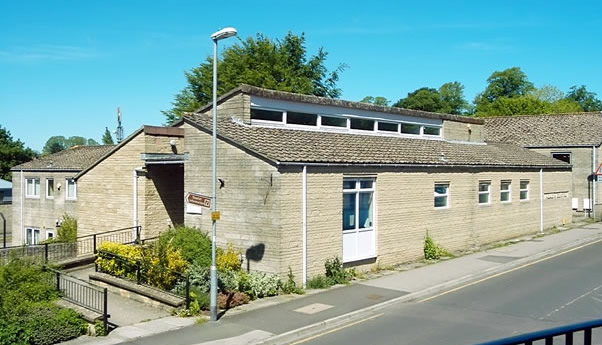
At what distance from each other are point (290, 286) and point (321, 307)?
1947 mm

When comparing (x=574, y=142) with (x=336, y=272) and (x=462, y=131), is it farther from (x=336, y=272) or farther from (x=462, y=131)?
(x=336, y=272)

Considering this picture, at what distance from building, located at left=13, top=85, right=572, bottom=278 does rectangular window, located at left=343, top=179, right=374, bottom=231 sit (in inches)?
1.5

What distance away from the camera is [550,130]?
40688mm

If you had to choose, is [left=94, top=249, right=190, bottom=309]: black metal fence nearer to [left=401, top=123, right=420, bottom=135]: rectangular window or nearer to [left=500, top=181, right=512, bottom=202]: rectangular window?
[left=401, top=123, right=420, bottom=135]: rectangular window

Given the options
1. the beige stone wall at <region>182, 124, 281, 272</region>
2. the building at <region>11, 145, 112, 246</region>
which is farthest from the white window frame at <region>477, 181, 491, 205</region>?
the building at <region>11, 145, 112, 246</region>

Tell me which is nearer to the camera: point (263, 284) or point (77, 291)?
point (263, 284)

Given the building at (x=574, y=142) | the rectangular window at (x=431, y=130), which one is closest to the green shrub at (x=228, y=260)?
the rectangular window at (x=431, y=130)

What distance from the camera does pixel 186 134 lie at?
2009 cm

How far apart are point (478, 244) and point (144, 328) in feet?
54.5

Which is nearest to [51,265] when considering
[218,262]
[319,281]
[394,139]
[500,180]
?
[218,262]

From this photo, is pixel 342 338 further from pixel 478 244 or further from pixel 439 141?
pixel 439 141

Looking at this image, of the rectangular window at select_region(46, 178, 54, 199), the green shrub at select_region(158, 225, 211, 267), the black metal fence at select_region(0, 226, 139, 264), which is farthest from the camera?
the rectangular window at select_region(46, 178, 54, 199)

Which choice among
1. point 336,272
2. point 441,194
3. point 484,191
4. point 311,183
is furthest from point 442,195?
point 311,183

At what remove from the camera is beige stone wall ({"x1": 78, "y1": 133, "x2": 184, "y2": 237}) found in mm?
21859
